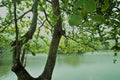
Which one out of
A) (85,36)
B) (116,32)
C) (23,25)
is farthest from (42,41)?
(116,32)

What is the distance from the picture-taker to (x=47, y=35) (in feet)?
32.0

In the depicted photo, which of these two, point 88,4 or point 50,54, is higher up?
point 88,4

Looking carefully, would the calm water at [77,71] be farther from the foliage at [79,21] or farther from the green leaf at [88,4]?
the green leaf at [88,4]

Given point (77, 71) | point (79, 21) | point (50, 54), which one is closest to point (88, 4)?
point (79, 21)

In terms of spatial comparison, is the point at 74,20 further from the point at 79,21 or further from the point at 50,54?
the point at 50,54

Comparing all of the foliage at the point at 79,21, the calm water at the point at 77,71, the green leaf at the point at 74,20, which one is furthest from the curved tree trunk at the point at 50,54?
the calm water at the point at 77,71

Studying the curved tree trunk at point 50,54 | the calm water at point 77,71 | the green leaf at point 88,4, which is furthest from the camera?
the calm water at point 77,71

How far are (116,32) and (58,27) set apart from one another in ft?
3.13

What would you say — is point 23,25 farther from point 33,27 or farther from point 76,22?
point 76,22

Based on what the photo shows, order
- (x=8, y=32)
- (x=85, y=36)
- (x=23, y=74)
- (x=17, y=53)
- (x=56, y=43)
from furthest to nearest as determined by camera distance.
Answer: (x=8, y=32)
(x=85, y=36)
(x=56, y=43)
(x=23, y=74)
(x=17, y=53)

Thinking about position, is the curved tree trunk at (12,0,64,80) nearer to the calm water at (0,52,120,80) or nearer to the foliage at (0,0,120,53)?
the foliage at (0,0,120,53)

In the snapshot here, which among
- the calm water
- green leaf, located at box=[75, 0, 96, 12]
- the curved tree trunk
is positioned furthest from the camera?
the calm water

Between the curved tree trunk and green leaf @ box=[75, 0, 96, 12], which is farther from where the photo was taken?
the curved tree trunk

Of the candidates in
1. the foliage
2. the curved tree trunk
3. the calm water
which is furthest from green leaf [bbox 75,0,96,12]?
the calm water
